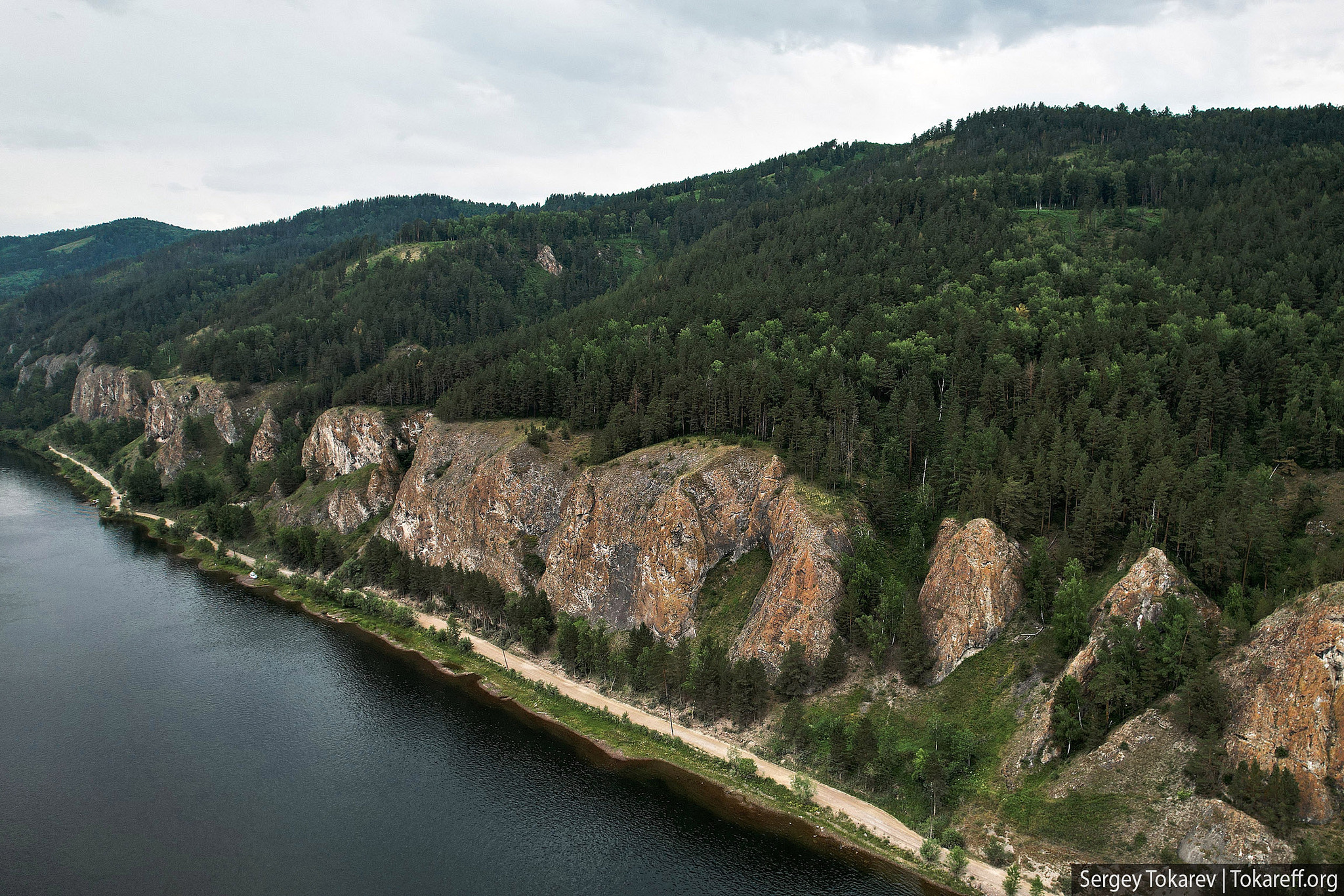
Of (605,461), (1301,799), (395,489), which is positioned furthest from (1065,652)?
(395,489)

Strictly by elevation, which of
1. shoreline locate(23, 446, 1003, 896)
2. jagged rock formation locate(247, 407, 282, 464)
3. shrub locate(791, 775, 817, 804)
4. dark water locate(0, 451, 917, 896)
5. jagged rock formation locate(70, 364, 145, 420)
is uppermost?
jagged rock formation locate(70, 364, 145, 420)

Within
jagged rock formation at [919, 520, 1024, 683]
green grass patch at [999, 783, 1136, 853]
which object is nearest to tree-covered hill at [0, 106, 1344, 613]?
jagged rock formation at [919, 520, 1024, 683]

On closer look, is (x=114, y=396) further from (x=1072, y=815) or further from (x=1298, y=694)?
(x=1298, y=694)

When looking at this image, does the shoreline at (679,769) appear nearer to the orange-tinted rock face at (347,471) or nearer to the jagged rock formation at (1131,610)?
the jagged rock formation at (1131,610)

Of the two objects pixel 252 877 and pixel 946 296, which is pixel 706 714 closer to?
pixel 252 877

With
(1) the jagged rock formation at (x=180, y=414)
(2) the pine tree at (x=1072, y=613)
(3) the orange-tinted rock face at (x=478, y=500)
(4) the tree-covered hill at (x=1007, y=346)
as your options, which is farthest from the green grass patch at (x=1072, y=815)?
(1) the jagged rock formation at (x=180, y=414)

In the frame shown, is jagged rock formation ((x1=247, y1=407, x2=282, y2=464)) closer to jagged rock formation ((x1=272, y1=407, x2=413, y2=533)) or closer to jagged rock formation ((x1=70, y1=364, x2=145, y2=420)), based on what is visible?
jagged rock formation ((x1=272, y1=407, x2=413, y2=533))
